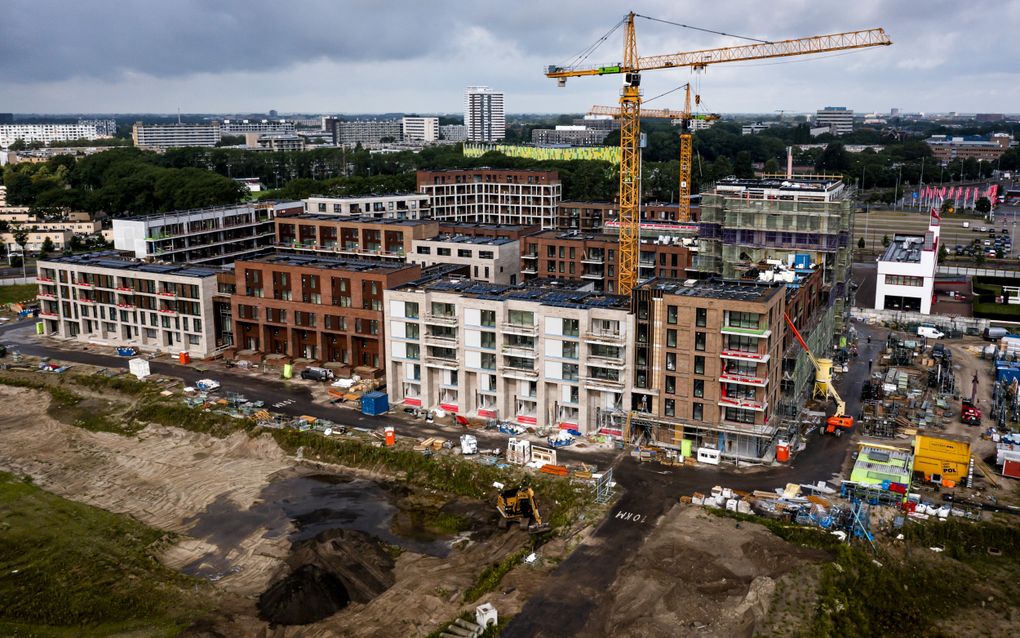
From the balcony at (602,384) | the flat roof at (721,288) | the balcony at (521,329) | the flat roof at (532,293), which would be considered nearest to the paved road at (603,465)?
the balcony at (602,384)

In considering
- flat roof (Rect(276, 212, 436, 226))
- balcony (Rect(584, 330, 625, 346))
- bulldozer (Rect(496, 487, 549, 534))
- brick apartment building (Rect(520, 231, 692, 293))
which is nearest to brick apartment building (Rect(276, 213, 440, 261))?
flat roof (Rect(276, 212, 436, 226))

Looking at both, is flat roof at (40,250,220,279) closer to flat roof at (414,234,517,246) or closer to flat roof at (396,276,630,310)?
flat roof at (414,234,517,246)

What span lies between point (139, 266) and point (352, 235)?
111 ft

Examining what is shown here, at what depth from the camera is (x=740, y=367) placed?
7206cm

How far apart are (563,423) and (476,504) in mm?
14873

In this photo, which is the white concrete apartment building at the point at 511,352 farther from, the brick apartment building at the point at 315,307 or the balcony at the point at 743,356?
the brick apartment building at the point at 315,307

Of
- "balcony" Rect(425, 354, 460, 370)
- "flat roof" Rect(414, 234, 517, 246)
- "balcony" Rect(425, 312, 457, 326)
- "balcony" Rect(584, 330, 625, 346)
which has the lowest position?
"balcony" Rect(425, 354, 460, 370)

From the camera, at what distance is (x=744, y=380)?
7131 cm

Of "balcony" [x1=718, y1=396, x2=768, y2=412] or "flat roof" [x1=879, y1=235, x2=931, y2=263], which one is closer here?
"balcony" [x1=718, y1=396, x2=768, y2=412]

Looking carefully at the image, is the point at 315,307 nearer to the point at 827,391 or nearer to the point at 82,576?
the point at 82,576

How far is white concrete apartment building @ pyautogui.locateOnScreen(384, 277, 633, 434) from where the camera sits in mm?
77125

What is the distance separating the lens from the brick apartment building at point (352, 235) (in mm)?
128125

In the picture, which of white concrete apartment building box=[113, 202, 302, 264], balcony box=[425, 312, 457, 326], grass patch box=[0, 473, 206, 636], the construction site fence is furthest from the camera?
white concrete apartment building box=[113, 202, 302, 264]

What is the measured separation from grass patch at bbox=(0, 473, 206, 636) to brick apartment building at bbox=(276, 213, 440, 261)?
6821cm
